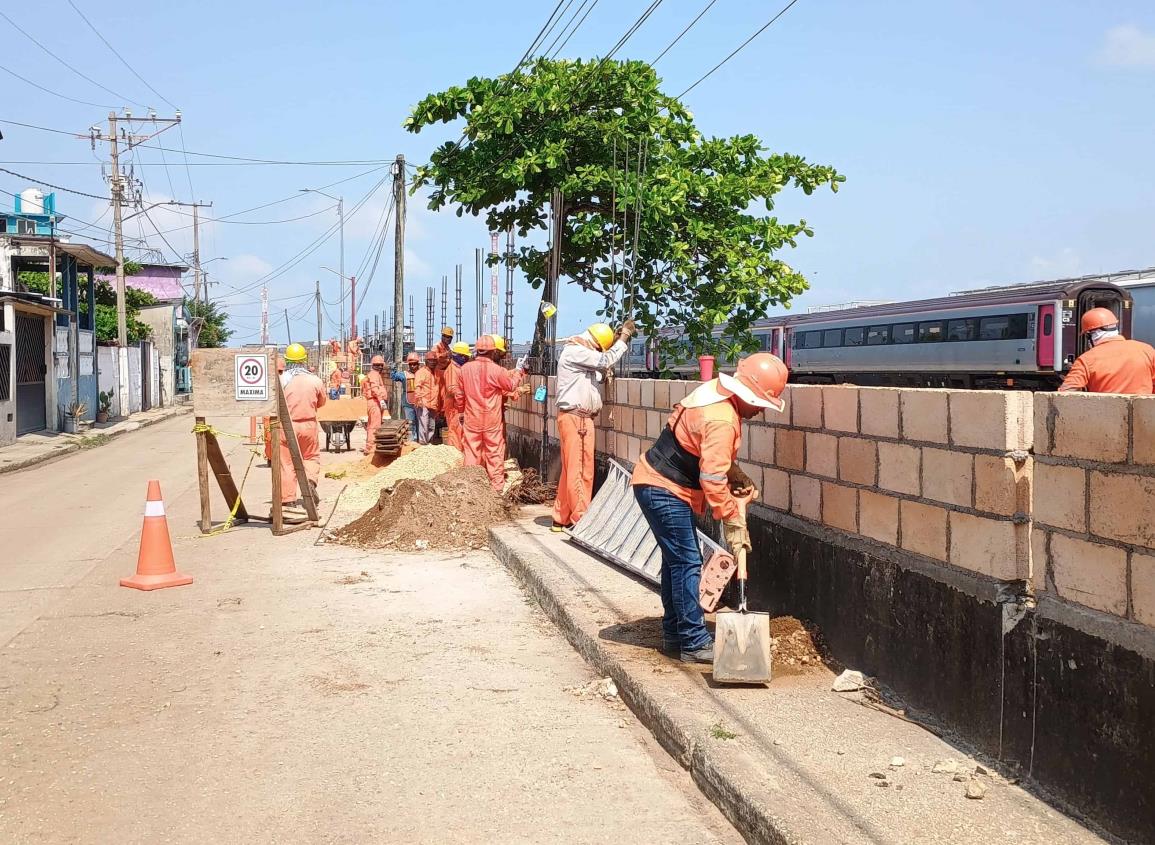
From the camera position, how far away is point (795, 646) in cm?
582

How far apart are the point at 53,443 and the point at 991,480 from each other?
84.3 ft

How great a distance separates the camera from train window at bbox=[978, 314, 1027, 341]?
27.9 m

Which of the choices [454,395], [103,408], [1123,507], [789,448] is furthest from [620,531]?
[103,408]

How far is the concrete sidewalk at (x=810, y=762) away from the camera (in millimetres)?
3721

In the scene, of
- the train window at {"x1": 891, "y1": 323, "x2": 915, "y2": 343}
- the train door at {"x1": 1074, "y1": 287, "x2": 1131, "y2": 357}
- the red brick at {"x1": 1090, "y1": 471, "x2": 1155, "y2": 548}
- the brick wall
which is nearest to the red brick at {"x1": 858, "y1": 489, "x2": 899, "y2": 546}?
the brick wall

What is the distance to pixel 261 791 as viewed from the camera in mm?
4496

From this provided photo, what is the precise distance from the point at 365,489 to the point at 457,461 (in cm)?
125

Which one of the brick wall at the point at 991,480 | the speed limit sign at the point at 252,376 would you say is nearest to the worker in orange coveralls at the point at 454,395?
the speed limit sign at the point at 252,376

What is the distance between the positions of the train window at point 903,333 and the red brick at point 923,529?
1111 inches

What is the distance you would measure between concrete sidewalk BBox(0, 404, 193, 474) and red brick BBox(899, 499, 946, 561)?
19.0 meters

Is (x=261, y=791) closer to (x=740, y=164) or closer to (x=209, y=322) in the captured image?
(x=740, y=164)

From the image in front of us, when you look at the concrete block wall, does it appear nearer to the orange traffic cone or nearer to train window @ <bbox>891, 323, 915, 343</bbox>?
the orange traffic cone

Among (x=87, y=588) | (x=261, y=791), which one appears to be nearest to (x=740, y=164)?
(x=87, y=588)

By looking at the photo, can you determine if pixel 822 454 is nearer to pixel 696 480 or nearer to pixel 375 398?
pixel 696 480
